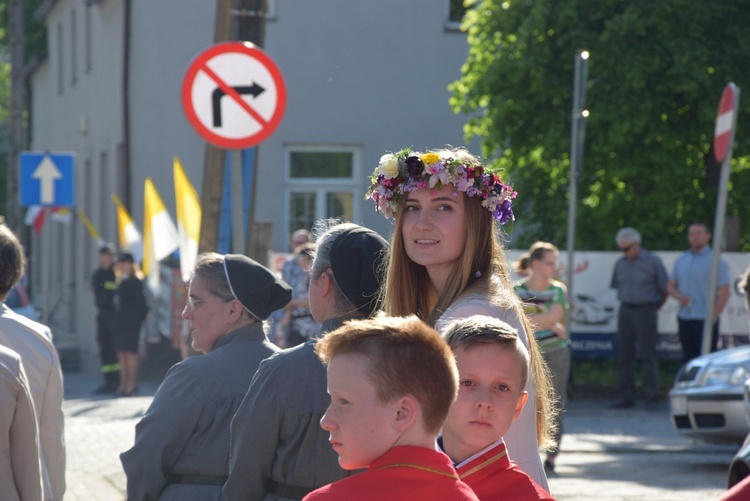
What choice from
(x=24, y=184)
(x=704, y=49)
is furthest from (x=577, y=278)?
(x=24, y=184)

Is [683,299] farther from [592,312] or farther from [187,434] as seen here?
[187,434]

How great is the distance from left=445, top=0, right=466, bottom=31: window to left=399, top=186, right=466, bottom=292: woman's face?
2055cm

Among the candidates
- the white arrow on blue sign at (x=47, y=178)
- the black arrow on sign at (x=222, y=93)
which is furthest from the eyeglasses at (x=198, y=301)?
the white arrow on blue sign at (x=47, y=178)

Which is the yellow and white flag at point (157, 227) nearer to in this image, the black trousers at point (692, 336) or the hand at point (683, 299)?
the hand at point (683, 299)

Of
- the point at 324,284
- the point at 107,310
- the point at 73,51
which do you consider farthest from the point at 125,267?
the point at 73,51

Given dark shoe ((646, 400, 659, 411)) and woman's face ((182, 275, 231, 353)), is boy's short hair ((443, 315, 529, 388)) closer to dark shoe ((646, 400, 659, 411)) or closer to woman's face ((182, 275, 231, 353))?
woman's face ((182, 275, 231, 353))

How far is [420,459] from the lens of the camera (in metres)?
2.75

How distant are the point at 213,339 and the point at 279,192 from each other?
18633mm

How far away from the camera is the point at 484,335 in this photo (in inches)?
132

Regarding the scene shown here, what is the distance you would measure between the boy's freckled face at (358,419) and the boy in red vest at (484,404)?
22.8 inches

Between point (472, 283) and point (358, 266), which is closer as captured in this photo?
point (472, 283)

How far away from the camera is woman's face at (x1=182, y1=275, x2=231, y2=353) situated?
17.1 ft

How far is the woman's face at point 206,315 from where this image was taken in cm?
521

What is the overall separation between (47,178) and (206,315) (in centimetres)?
1357
